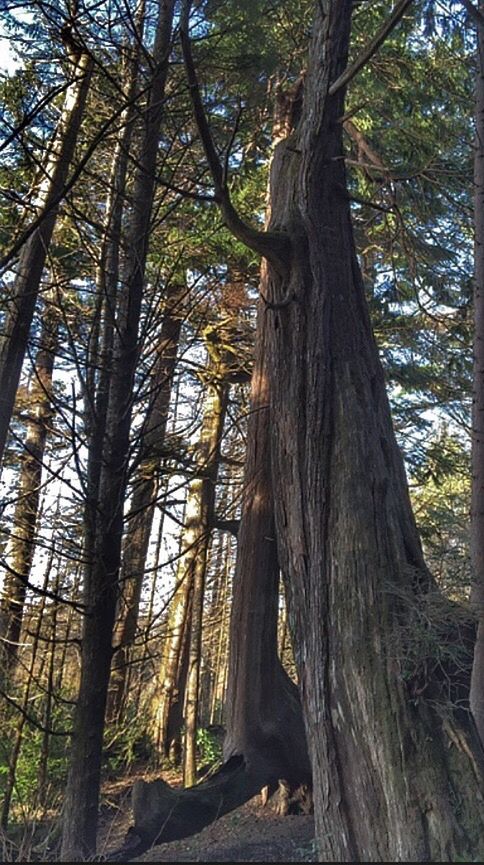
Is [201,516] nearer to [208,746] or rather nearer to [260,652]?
[208,746]

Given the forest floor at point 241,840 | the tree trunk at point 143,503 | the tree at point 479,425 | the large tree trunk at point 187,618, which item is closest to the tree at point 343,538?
the tree at point 479,425

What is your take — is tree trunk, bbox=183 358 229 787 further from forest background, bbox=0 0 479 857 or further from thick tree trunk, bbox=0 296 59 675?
thick tree trunk, bbox=0 296 59 675

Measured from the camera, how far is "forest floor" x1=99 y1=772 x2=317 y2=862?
4930mm

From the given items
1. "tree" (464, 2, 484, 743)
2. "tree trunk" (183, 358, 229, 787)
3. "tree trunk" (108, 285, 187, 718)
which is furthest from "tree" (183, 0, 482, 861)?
"tree trunk" (183, 358, 229, 787)

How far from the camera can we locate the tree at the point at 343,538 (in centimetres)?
409

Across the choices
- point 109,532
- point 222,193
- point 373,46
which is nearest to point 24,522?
point 109,532

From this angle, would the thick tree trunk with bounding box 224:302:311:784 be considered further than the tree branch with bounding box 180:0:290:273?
Yes

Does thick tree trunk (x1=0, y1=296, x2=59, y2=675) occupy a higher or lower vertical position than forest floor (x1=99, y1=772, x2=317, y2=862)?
higher

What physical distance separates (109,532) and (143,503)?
3.81 ft

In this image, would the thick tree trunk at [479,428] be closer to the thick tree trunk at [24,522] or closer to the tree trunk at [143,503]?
the tree trunk at [143,503]

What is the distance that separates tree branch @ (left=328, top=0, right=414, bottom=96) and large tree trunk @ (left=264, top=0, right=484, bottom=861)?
17 centimetres

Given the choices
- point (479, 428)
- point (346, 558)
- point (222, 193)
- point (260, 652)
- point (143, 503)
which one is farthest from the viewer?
point (260, 652)

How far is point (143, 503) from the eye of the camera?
19.8 ft

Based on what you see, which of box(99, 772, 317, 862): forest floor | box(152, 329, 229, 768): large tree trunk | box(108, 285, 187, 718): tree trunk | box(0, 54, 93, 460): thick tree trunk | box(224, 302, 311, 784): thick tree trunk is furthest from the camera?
box(152, 329, 229, 768): large tree trunk
